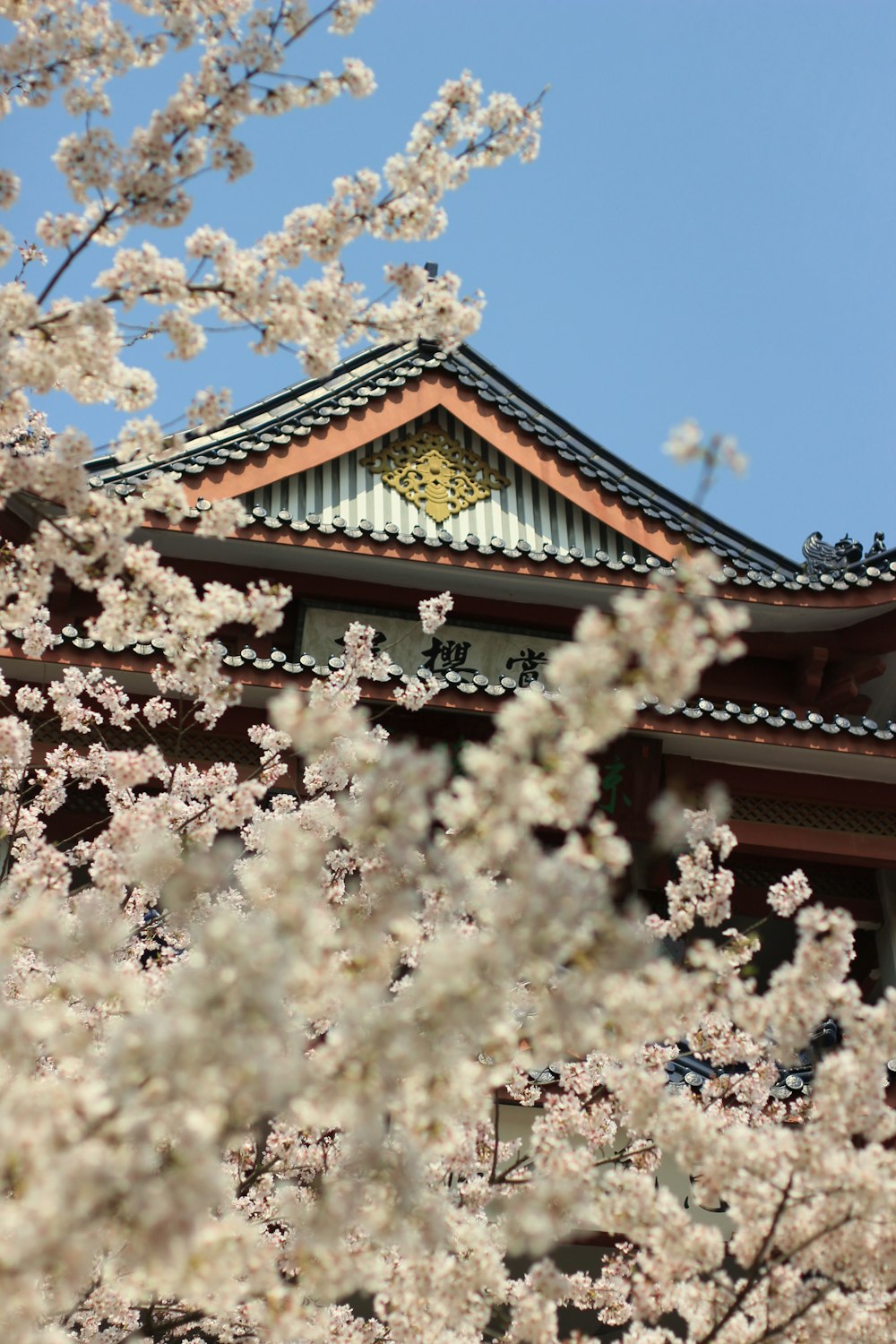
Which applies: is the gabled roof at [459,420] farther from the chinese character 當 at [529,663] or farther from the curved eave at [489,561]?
the chinese character 當 at [529,663]

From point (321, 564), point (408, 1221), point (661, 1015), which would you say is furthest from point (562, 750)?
point (321, 564)

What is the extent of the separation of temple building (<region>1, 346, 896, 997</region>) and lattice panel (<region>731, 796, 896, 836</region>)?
0.01 metres

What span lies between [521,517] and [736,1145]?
9.25m

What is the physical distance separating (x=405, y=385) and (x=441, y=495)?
3.73 ft

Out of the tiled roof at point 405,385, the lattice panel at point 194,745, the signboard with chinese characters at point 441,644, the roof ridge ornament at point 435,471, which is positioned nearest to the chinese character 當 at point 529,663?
the signboard with chinese characters at point 441,644

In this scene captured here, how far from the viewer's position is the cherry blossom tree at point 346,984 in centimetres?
281

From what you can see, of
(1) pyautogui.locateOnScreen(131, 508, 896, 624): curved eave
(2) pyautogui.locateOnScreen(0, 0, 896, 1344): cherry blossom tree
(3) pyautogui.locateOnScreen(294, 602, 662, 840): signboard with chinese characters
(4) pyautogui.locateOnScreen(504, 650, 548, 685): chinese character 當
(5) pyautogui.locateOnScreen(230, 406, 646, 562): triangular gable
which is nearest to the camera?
(2) pyautogui.locateOnScreen(0, 0, 896, 1344): cherry blossom tree

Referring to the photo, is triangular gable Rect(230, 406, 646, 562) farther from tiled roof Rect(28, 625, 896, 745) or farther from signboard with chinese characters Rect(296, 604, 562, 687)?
tiled roof Rect(28, 625, 896, 745)

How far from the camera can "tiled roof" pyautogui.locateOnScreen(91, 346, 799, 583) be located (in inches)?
489

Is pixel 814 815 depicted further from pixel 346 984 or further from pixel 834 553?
pixel 346 984

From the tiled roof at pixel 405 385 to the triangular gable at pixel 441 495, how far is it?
0.35 metres

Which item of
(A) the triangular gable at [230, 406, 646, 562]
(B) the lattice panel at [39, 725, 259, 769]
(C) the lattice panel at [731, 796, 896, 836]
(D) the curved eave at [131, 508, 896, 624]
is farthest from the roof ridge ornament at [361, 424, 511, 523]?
(C) the lattice panel at [731, 796, 896, 836]

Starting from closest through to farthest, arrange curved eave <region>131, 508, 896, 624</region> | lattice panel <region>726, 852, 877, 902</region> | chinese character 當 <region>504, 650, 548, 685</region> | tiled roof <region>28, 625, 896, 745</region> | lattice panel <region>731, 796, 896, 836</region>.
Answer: tiled roof <region>28, 625, 896, 745</region> < lattice panel <region>731, 796, 896, 836</region> < lattice panel <region>726, 852, 877, 902</region> < curved eave <region>131, 508, 896, 624</region> < chinese character 當 <region>504, 650, 548, 685</region>

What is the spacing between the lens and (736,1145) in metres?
4.21
